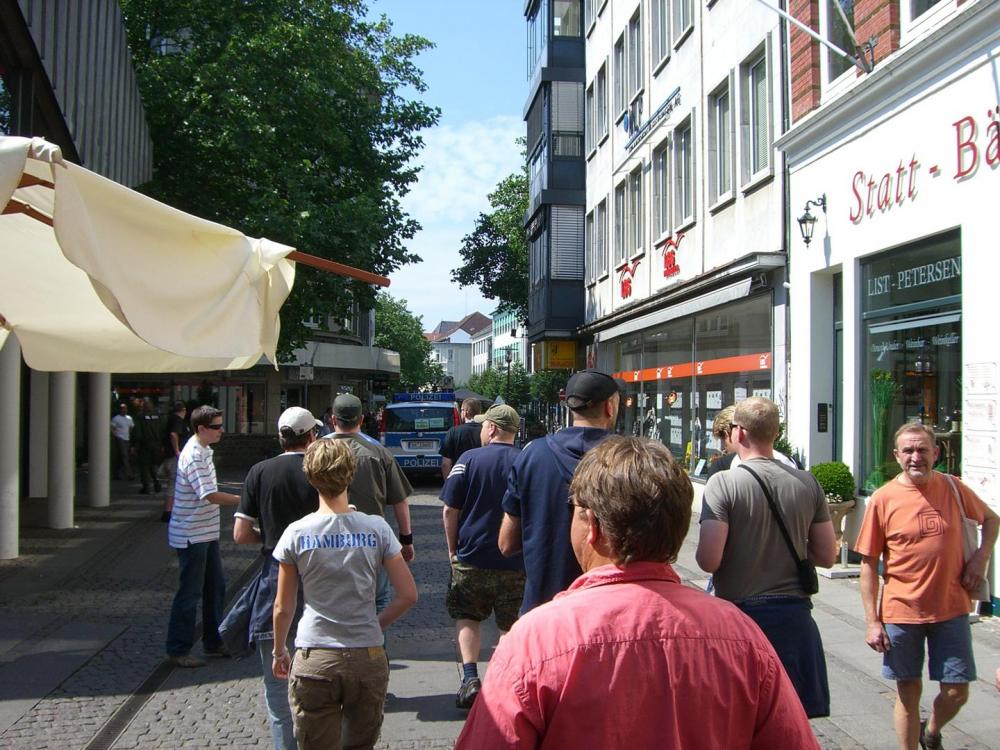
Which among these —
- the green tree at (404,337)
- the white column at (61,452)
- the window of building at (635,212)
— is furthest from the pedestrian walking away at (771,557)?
the green tree at (404,337)

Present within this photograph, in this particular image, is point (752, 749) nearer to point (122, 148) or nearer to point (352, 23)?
point (122, 148)

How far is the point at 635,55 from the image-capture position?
20844 mm

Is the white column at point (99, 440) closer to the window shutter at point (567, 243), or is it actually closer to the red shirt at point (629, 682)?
the window shutter at point (567, 243)

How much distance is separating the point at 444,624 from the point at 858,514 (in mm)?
5097

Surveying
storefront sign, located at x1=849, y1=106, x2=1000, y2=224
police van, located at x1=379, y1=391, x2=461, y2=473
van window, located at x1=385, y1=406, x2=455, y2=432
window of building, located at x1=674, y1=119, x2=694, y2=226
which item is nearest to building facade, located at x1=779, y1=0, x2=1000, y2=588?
storefront sign, located at x1=849, y1=106, x2=1000, y2=224

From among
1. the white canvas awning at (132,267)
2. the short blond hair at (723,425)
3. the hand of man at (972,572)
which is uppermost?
the white canvas awning at (132,267)

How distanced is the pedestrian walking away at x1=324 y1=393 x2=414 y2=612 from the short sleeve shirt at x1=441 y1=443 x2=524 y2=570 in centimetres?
32

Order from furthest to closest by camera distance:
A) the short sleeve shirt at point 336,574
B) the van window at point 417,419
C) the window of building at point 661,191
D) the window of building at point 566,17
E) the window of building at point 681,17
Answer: the window of building at point 566,17 → the van window at point 417,419 → the window of building at point 661,191 → the window of building at point 681,17 → the short sleeve shirt at point 336,574

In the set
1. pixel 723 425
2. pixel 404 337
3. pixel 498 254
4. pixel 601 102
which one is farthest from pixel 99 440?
pixel 404 337

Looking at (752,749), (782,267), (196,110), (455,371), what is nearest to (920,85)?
(782,267)

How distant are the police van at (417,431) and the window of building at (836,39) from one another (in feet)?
38.9

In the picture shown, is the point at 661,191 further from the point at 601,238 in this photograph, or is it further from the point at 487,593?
the point at 487,593

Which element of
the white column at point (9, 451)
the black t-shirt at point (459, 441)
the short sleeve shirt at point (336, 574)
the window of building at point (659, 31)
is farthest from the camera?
the window of building at point (659, 31)

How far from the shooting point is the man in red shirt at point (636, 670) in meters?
1.66
